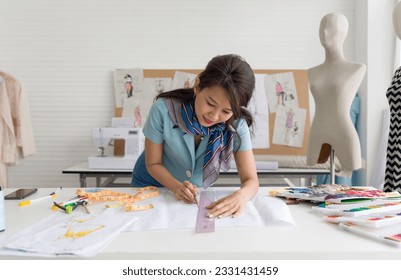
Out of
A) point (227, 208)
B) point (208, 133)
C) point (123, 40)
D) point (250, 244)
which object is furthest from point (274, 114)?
point (250, 244)

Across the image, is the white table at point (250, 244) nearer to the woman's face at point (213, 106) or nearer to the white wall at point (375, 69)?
the woman's face at point (213, 106)

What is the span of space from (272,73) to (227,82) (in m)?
2.79

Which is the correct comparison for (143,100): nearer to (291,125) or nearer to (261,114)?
(261,114)

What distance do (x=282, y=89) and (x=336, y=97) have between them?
70.2 inches

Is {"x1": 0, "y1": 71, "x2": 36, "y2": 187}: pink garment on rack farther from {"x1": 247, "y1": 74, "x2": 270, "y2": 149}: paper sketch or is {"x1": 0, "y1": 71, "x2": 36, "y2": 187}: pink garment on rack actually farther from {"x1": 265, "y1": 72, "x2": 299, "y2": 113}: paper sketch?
{"x1": 265, "y1": 72, "x2": 299, "y2": 113}: paper sketch

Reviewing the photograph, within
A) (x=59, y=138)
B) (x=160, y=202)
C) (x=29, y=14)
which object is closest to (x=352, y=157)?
(x=160, y=202)

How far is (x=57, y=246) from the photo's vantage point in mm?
1013

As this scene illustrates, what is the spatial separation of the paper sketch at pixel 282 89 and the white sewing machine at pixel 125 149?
5.37 ft

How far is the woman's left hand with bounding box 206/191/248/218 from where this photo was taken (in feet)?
4.25

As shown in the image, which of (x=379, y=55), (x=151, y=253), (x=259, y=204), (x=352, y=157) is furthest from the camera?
(x=379, y=55)

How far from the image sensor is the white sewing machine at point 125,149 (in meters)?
3.28

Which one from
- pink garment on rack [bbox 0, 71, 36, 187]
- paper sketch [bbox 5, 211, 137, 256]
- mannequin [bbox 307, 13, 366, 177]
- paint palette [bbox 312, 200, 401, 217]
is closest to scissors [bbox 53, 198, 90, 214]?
paper sketch [bbox 5, 211, 137, 256]
